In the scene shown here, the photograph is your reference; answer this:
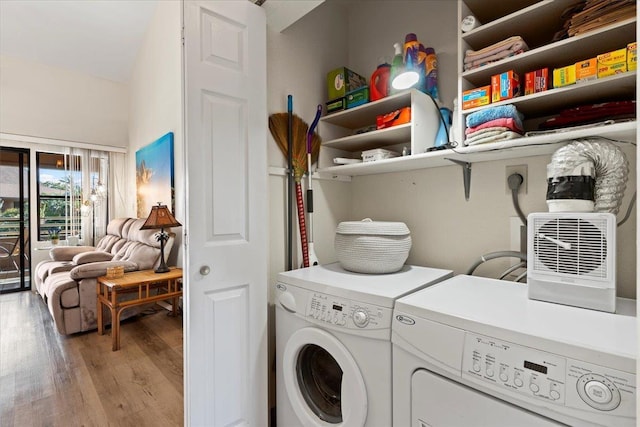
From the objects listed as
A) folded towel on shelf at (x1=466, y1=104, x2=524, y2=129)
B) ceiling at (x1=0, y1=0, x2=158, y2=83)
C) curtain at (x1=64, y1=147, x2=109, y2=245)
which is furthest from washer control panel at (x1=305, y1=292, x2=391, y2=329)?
curtain at (x1=64, y1=147, x2=109, y2=245)

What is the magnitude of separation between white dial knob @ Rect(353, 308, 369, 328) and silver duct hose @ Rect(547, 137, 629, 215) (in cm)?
84

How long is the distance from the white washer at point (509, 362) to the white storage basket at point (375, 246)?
0.31 meters

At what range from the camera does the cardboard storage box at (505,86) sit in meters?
1.20

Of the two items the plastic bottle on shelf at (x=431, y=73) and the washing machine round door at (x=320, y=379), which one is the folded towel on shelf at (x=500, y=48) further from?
the washing machine round door at (x=320, y=379)

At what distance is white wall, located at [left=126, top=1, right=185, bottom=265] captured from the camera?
10.3 ft

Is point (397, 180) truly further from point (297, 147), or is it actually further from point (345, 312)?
point (345, 312)

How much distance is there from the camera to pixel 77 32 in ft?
11.9

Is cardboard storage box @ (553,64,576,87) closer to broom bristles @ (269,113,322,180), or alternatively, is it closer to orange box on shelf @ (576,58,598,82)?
orange box on shelf @ (576,58,598,82)

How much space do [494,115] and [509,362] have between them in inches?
35.4

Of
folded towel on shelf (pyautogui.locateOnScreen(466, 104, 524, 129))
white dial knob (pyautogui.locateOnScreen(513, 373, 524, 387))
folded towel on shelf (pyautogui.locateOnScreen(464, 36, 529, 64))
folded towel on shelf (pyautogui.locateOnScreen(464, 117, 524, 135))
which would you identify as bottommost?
white dial knob (pyautogui.locateOnScreen(513, 373, 524, 387))

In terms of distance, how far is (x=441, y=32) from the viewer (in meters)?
1.68

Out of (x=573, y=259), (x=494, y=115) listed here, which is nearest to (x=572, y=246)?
(x=573, y=259)

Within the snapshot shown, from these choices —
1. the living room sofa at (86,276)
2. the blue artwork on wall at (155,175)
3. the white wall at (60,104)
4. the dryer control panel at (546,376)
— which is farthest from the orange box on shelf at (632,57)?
the white wall at (60,104)

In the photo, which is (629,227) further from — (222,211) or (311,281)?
(222,211)
